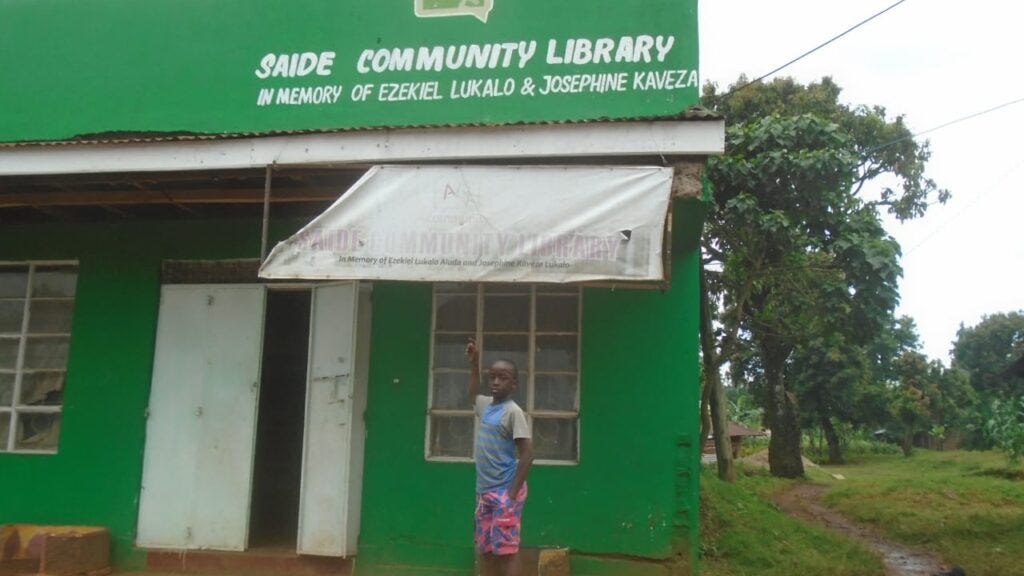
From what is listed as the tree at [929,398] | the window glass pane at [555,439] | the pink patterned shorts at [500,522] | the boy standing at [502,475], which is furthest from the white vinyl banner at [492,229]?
the tree at [929,398]

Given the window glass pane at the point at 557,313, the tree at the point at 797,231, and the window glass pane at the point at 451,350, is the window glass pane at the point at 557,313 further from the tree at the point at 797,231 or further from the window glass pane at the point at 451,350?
the tree at the point at 797,231

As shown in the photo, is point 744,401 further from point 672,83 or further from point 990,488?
point 672,83

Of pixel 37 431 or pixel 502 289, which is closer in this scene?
pixel 502 289

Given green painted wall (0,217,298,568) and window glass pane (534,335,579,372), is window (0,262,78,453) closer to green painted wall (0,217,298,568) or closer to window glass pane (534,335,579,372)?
green painted wall (0,217,298,568)

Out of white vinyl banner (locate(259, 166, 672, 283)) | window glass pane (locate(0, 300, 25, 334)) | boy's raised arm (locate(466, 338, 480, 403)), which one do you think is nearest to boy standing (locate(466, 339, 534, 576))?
boy's raised arm (locate(466, 338, 480, 403))

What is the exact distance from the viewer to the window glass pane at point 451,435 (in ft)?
18.3

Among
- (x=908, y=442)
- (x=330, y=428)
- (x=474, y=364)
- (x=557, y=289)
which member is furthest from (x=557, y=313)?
(x=908, y=442)

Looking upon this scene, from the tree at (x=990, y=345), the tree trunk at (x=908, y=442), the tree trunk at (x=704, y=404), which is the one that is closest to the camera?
the tree trunk at (x=704, y=404)

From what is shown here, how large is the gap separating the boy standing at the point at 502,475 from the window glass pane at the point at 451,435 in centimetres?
140

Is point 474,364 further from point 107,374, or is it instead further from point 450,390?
point 107,374

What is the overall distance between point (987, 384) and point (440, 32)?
4718cm

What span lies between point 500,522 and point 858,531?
8.57m

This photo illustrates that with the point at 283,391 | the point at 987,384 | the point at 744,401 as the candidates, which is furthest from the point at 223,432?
the point at 987,384

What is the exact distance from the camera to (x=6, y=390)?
638 centimetres
